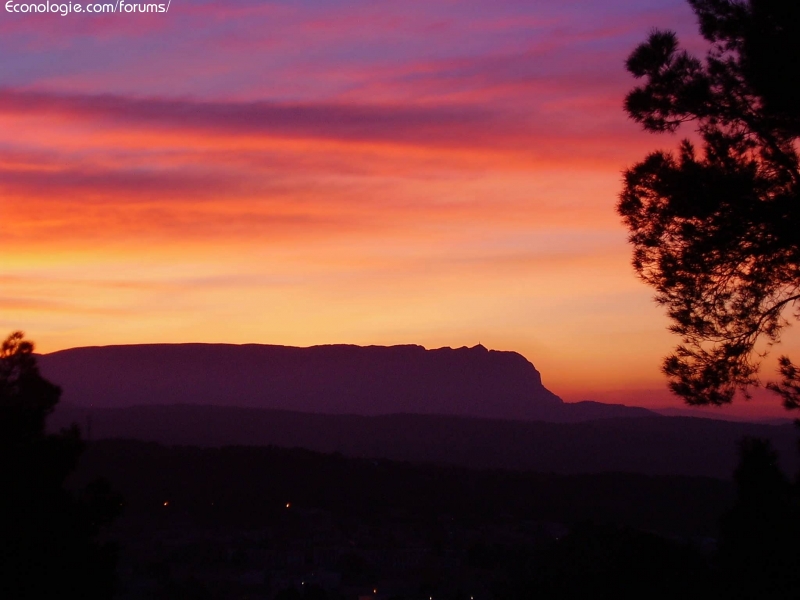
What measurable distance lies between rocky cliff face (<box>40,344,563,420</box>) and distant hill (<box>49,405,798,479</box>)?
103ft

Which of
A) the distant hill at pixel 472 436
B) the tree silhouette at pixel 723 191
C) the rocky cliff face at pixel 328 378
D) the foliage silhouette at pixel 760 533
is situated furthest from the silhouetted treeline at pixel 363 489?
the rocky cliff face at pixel 328 378

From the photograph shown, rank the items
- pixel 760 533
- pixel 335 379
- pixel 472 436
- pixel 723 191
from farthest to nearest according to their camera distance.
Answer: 1. pixel 335 379
2. pixel 472 436
3. pixel 760 533
4. pixel 723 191

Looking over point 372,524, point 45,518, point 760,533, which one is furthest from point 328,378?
point 45,518

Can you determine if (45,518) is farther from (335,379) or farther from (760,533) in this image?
(335,379)

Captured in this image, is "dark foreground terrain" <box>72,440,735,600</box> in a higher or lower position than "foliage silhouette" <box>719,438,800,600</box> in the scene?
lower

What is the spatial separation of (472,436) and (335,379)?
58721mm

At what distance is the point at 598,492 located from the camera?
54719 mm

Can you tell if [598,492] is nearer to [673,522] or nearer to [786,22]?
[673,522]

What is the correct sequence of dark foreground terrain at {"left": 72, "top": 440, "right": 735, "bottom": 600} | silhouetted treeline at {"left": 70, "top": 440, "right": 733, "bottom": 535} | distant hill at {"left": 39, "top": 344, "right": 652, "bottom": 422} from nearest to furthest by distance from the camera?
dark foreground terrain at {"left": 72, "top": 440, "right": 735, "bottom": 600} < silhouetted treeline at {"left": 70, "top": 440, "right": 733, "bottom": 535} < distant hill at {"left": 39, "top": 344, "right": 652, "bottom": 422}

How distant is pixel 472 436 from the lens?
9294cm

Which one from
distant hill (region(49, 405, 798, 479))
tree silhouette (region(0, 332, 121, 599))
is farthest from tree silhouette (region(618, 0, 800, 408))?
distant hill (region(49, 405, 798, 479))

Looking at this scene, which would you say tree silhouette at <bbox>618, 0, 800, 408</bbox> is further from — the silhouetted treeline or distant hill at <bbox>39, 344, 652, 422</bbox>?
distant hill at <bbox>39, 344, 652, 422</bbox>

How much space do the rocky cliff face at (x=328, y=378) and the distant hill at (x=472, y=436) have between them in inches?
1240

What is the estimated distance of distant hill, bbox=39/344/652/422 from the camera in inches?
5433
